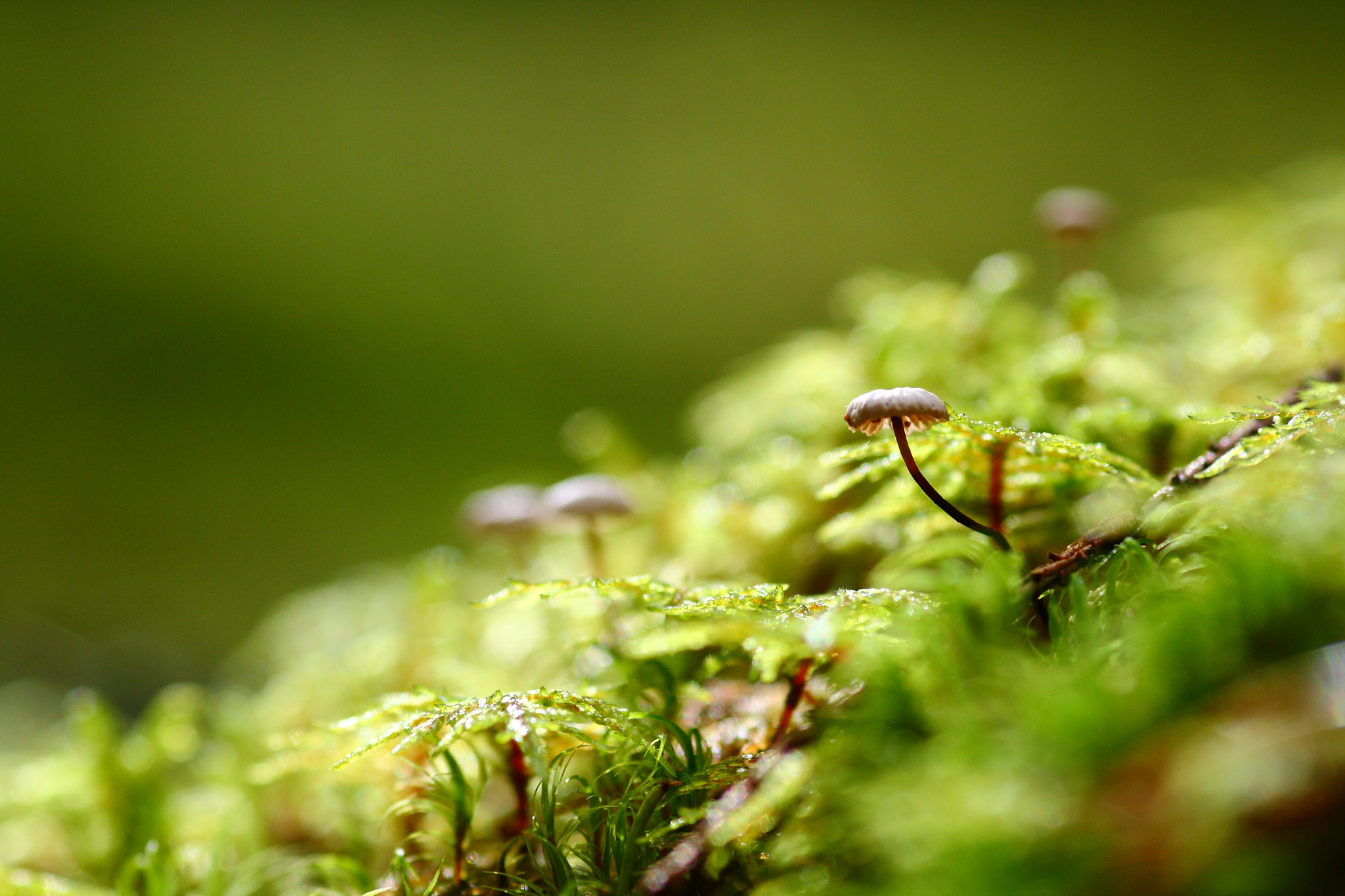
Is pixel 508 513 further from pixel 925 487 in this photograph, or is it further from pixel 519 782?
pixel 925 487

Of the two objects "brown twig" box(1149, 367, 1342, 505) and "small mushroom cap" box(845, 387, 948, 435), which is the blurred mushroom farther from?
"small mushroom cap" box(845, 387, 948, 435)

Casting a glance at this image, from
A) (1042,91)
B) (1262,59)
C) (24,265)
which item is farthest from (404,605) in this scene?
(1262,59)

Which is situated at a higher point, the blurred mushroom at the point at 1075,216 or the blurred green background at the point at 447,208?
the blurred green background at the point at 447,208

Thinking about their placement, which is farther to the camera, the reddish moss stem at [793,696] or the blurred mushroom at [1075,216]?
the blurred mushroom at [1075,216]

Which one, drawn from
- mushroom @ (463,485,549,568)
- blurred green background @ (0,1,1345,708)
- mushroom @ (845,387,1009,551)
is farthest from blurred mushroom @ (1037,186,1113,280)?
blurred green background @ (0,1,1345,708)

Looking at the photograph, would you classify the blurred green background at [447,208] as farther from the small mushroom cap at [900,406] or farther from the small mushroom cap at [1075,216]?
the small mushroom cap at [900,406]

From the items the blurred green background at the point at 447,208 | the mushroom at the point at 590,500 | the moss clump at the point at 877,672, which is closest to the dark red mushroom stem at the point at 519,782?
the moss clump at the point at 877,672

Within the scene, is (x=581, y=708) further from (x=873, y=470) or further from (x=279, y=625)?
(x=279, y=625)
